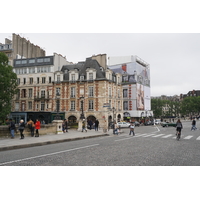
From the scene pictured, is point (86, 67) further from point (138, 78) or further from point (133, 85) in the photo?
point (138, 78)

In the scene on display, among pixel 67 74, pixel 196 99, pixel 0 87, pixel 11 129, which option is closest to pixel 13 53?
pixel 67 74

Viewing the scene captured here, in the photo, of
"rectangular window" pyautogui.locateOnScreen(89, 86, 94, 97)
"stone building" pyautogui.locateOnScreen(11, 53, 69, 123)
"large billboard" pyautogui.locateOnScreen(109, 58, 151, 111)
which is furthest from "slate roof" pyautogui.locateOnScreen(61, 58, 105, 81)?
"large billboard" pyautogui.locateOnScreen(109, 58, 151, 111)

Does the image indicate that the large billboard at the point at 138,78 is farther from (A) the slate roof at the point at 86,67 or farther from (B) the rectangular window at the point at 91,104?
(B) the rectangular window at the point at 91,104

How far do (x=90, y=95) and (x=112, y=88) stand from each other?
5.05 m

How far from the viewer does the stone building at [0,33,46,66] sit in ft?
155

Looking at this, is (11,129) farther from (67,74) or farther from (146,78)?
(146,78)

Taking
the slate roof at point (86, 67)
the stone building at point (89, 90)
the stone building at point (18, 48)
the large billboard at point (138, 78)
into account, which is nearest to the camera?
the stone building at point (89, 90)

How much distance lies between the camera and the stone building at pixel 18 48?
47312 millimetres

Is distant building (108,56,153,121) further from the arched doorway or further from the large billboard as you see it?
the arched doorway

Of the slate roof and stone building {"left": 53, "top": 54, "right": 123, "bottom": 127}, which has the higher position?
the slate roof

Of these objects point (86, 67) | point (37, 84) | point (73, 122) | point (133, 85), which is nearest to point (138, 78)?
point (133, 85)

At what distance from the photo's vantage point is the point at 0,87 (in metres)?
28.5

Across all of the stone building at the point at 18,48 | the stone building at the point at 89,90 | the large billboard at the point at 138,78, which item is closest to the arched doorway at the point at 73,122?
the stone building at the point at 89,90

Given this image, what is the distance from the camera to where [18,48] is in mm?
48188
